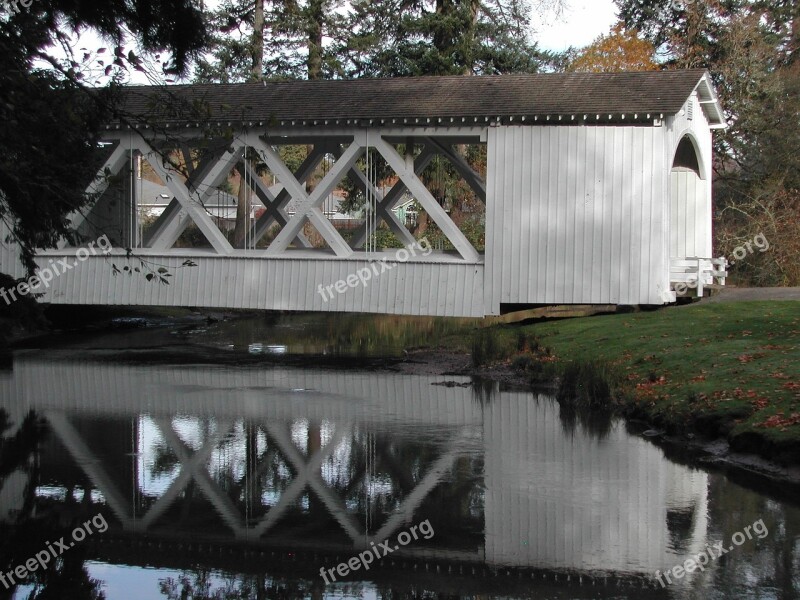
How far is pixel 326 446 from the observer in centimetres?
1078

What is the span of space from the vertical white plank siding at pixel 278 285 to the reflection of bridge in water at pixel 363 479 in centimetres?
529

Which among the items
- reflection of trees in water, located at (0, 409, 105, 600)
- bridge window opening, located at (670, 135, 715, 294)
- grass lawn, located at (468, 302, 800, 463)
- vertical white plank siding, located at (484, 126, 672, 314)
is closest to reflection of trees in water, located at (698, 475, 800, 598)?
grass lawn, located at (468, 302, 800, 463)

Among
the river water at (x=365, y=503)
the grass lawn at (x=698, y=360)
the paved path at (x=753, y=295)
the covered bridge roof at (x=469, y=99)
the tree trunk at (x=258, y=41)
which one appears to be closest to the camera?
the river water at (x=365, y=503)

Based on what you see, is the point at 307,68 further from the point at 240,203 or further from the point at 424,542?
the point at 424,542

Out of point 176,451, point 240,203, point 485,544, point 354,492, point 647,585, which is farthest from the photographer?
point 240,203

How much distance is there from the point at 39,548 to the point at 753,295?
16.2 metres

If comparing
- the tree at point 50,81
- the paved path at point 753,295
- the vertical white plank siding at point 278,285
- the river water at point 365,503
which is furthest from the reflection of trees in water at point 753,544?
the paved path at point 753,295

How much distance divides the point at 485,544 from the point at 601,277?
40.7 ft

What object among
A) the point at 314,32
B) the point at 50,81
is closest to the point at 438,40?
the point at 314,32

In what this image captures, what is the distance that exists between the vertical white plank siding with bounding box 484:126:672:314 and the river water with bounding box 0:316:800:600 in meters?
5.08

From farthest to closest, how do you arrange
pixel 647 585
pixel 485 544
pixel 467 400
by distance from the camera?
pixel 467 400 < pixel 485 544 < pixel 647 585

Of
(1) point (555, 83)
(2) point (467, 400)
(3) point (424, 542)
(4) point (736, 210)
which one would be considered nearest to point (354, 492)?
(3) point (424, 542)

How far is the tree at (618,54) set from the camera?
36969 millimetres

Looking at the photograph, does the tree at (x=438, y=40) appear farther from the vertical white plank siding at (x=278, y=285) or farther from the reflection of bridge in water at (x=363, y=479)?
the reflection of bridge in water at (x=363, y=479)
